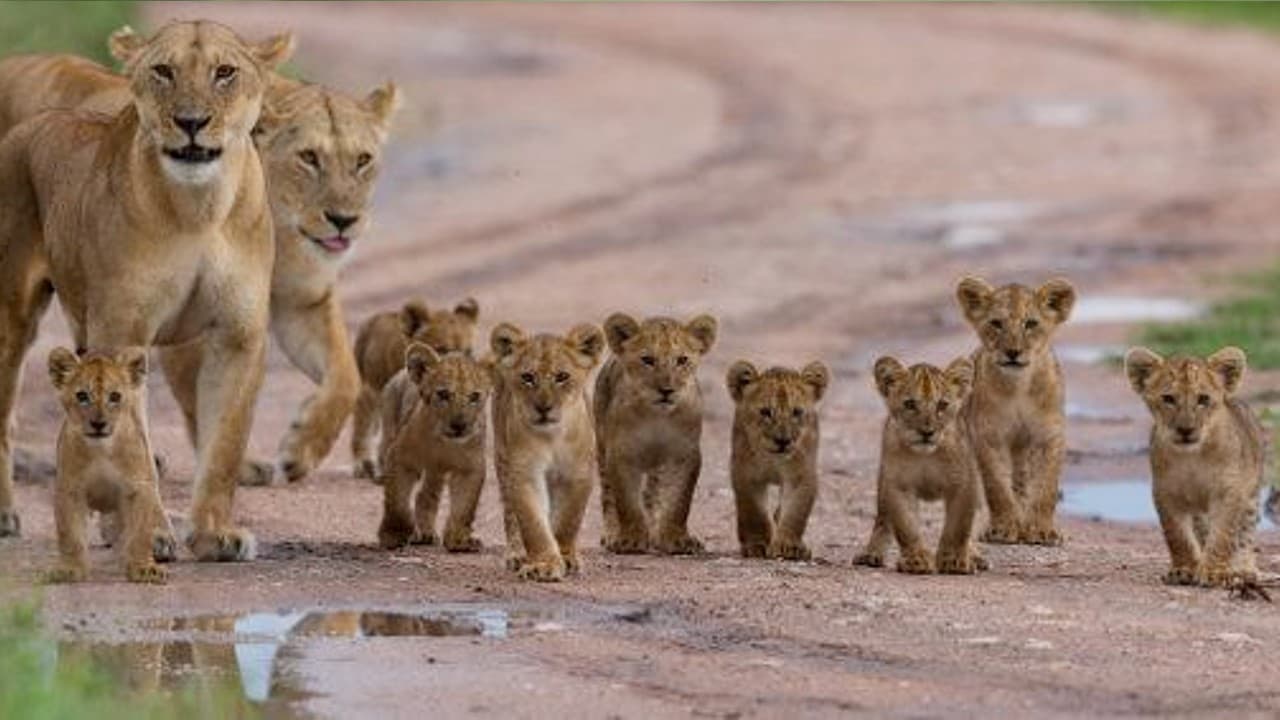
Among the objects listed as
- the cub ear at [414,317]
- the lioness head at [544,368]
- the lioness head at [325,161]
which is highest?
the lioness head at [325,161]

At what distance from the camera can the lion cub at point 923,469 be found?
11633 millimetres

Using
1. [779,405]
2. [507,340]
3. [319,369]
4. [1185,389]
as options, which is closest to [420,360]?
[507,340]

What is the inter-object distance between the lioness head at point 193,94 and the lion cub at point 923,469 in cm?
208

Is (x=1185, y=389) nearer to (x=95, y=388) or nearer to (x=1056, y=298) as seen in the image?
(x=1056, y=298)

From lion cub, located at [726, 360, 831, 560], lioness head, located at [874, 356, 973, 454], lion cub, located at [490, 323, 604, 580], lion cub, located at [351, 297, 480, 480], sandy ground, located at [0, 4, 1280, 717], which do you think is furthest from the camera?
lion cub, located at [351, 297, 480, 480]

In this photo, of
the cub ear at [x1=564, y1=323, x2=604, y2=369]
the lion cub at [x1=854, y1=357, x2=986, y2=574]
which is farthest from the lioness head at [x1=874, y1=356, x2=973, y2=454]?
the cub ear at [x1=564, y1=323, x2=604, y2=369]

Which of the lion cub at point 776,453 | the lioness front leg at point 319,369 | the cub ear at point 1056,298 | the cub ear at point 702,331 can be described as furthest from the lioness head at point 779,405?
the lioness front leg at point 319,369

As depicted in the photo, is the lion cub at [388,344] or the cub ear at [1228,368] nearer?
the cub ear at [1228,368]

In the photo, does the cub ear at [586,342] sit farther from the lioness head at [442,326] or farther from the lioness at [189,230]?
the lioness head at [442,326]

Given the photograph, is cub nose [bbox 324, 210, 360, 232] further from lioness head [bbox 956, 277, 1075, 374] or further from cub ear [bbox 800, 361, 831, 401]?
lioness head [bbox 956, 277, 1075, 374]

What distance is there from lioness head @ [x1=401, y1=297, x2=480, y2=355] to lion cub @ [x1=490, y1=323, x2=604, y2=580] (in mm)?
2037

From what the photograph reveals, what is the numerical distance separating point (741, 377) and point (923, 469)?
0.66m

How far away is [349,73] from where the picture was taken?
1272 inches

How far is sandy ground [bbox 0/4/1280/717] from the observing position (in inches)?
387
